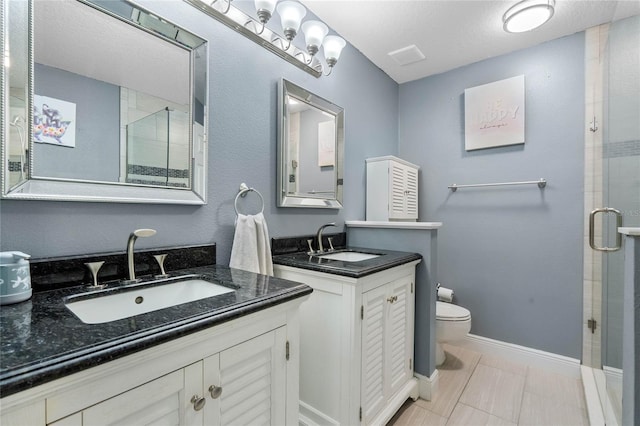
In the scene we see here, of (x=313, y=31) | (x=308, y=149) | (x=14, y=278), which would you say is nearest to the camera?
(x=14, y=278)

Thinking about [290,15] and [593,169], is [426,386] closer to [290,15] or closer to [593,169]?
[593,169]

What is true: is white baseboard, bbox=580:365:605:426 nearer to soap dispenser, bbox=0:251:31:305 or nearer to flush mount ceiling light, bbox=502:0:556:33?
flush mount ceiling light, bbox=502:0:556:33

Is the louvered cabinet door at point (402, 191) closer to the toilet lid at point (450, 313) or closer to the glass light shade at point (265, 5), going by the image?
the toilet lid at point (450, 313)

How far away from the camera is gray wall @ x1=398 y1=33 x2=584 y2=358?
2.03 metres

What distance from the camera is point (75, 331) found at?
59 cm

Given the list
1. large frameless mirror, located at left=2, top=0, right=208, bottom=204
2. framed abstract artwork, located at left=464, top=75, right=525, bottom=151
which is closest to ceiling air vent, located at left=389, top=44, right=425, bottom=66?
framed abstract artwork, located at left=464, top=75, right=525, bottom=151

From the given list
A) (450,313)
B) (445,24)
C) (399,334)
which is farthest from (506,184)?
(399,334)

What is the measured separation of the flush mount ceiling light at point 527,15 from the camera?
1.67 meters

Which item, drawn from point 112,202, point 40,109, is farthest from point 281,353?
point 40,109

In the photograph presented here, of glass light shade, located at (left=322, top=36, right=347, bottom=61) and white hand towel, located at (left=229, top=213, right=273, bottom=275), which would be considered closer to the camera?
white hand towel, located at (left=229, top=213, right=273, bottom=275)

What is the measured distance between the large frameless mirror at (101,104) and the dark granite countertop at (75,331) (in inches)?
14.8

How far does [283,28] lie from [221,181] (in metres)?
0.83

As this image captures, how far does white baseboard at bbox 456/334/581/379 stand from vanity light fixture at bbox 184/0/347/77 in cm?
218

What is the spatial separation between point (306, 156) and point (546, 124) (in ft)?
5.92
